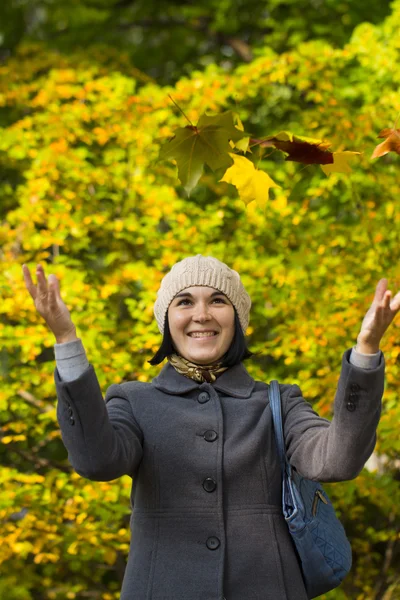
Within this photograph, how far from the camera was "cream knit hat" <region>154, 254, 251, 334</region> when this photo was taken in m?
2.49

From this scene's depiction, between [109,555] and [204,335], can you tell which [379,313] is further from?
[109,555]

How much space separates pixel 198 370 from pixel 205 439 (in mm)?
234

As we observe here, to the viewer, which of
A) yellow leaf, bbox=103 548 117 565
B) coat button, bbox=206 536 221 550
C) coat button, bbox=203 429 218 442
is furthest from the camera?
yellow leaf, bbox=103 548 117 565

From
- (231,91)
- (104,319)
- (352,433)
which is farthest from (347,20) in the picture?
(352,433)

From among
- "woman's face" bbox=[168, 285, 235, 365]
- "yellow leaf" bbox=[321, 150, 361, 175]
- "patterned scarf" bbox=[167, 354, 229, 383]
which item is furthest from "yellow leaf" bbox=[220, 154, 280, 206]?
"patterned scarf" bbox=[167, 354, 229, 383]

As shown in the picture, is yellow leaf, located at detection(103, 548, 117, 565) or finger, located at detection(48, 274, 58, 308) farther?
yellow leaf, located at detection(103, 548, 117, 565)

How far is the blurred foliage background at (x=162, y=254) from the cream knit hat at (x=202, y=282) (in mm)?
1475

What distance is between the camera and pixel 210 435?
89.9 inches

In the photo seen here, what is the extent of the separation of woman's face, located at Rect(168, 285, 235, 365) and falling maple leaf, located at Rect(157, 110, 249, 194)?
30 centimetres

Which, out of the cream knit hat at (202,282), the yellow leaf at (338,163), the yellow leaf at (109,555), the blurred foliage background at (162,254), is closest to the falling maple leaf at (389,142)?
the yellow leaf at (338,163)

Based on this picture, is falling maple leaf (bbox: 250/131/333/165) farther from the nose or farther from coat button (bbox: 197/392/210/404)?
coat button (bbox: 197/392/210/404)

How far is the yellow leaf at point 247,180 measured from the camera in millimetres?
2494

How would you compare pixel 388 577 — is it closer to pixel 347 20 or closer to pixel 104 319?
pixel 104 319

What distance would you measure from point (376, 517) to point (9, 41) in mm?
5194
